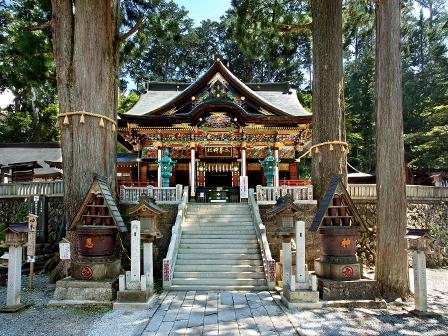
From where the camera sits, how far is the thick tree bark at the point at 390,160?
7.36 m

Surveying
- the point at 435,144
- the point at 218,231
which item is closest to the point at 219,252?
the point at 218,231

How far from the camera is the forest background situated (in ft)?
32.6

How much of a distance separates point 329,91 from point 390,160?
3.28 m

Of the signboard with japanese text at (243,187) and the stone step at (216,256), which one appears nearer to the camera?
the stone step at (216,256)

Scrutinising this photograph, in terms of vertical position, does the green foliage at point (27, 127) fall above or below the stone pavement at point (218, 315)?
above

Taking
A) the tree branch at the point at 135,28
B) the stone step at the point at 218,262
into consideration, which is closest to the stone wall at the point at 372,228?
the stone step at the point at 218,262

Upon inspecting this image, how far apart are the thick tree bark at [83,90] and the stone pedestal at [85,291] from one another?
1.77 m

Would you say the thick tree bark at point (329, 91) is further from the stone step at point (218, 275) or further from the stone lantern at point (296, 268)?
the stone step at point (218, 275)

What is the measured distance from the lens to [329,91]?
33.5 ft

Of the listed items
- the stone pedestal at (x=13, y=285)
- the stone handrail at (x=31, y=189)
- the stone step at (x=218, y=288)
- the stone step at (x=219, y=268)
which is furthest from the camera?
the stone handrail at (x=31, y=189)

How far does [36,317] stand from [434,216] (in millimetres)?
14230

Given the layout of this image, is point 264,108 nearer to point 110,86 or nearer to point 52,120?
point 110,86

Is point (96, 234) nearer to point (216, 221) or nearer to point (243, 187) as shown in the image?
point (216, 221)

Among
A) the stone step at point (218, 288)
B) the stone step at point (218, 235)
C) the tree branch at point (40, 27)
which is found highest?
the tree branch at point (40, 27)
